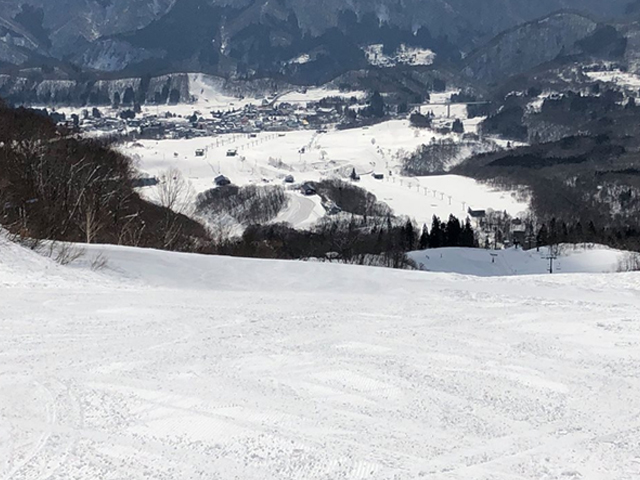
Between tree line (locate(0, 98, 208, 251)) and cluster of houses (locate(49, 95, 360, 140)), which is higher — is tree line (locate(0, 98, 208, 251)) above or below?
below

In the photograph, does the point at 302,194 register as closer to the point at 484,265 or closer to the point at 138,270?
the point at 484,265

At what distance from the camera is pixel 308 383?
24.4 ft

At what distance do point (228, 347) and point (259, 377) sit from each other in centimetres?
117

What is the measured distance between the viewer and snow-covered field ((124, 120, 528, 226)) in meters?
105

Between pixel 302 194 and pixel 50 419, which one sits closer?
pixel 50 419

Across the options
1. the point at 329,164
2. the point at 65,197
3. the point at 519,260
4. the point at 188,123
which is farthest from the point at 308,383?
the point at 188,123

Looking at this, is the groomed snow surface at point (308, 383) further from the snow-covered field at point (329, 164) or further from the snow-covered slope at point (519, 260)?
the snow-covered field at point (329, 164)

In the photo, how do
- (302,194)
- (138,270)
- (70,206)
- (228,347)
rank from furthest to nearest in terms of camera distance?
(302,194) → (70,206) → (138,270) → (228,347)

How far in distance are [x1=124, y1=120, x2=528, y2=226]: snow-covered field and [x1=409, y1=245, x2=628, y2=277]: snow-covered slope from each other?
3381cm

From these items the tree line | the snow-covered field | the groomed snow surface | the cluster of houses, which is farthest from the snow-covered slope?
the cluster of houses

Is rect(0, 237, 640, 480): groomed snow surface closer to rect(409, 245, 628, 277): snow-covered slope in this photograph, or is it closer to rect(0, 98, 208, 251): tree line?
rect(0, 98, 208, 251): tree line

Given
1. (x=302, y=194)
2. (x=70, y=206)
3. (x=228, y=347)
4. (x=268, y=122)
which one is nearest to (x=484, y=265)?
(x=70, y=206)

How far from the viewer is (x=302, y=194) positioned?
A: 10388cm

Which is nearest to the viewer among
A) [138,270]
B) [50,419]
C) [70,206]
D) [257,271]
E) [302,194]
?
[50,419]
